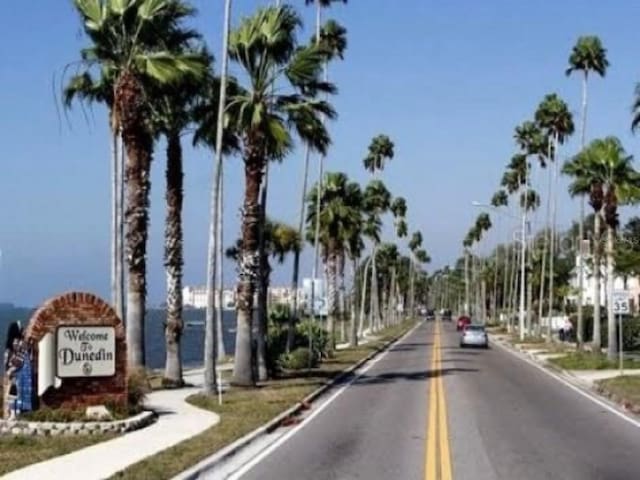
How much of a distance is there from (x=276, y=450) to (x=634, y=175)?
31193 mm

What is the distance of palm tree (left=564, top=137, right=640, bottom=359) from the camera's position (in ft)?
148

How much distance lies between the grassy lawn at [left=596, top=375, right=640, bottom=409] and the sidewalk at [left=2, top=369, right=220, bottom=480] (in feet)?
33.9

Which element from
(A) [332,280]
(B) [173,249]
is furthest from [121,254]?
(A) [332,280]

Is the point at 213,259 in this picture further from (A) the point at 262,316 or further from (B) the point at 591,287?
(B) the point at 591,287

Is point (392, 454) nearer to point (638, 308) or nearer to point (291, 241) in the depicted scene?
point (291, 241)

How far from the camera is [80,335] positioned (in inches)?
843

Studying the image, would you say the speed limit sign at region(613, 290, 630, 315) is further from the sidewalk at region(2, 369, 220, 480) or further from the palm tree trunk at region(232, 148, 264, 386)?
the sidewalk at region(2, 369, 220, 480)

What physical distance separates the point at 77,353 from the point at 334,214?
38.2 m

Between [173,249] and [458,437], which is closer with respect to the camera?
[458,437]

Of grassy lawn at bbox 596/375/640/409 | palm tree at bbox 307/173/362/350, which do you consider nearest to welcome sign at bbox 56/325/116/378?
grassy lawn at bbox 596/375/640/409

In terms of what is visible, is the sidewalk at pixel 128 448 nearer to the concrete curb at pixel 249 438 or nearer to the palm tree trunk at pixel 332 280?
the concrete curb at pixel 249 438

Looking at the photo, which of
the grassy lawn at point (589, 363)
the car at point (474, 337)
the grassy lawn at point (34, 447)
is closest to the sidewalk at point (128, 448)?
the grassy lawn at point (34, 447)

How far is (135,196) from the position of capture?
94.4 ft

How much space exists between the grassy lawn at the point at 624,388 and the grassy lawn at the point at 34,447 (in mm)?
13215
